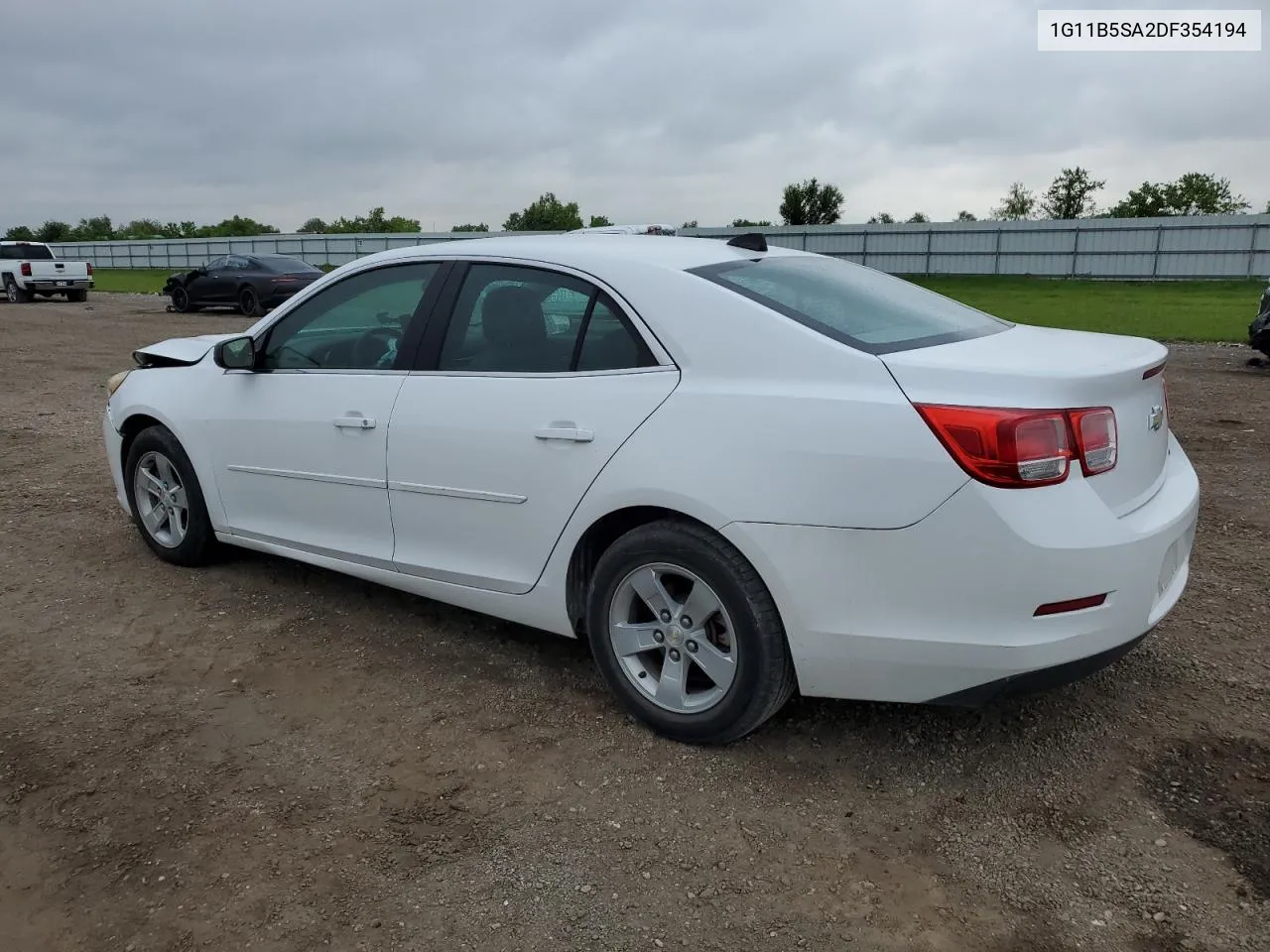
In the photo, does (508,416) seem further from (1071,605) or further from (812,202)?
(812,202)

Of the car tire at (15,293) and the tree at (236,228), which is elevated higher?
the tree at (236,228)

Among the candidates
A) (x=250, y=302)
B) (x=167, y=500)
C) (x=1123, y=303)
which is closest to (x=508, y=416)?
(x=167, y=500)

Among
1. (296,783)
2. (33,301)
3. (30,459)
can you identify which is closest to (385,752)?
(296,783)

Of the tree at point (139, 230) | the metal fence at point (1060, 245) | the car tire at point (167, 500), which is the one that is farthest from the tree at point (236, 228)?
the car tire at point (167, 500)

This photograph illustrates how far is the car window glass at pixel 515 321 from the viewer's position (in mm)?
3445

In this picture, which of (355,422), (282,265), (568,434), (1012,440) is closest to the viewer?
(1012,440)

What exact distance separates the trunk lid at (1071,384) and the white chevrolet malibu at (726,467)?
0.01 meters

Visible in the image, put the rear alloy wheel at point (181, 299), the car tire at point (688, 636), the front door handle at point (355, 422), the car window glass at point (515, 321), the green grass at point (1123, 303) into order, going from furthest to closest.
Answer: the rear alloy wheel at point (181, 299)
the green grass at point (1123, 303)
the front door handle at point (355, 422)
the car window glass at point (515, 321)
the car tire at point (688, 636)

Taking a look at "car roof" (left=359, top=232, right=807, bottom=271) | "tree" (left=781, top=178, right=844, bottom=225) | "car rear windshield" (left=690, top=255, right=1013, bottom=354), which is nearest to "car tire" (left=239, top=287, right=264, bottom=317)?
"car roof" (left=359, top=232, right=807, bottom=271)

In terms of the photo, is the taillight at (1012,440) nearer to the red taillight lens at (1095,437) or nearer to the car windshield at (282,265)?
the red taillight lens at (1095,437)

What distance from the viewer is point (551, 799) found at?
9.78 feet

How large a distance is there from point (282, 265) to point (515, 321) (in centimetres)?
2021

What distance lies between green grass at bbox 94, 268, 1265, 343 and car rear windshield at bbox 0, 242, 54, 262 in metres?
5.04

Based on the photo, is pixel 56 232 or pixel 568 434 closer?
pixel 568 434
